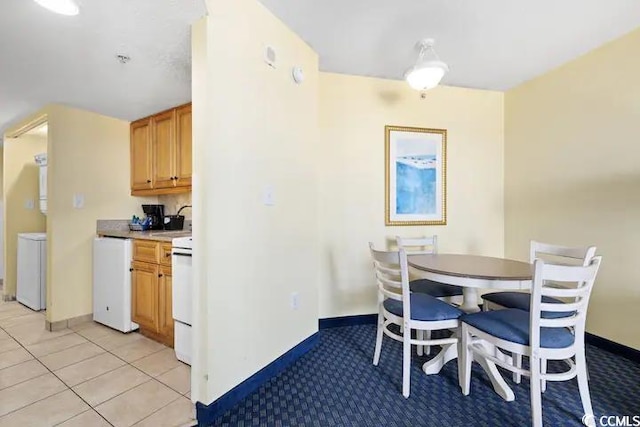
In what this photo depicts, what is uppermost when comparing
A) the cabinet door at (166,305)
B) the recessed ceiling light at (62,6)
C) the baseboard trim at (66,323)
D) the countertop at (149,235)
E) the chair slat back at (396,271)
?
the recessed ceiling light at (62,6)

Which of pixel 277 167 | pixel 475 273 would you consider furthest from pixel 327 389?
pixel 277 167

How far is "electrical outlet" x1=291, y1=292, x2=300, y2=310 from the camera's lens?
2.23 meters

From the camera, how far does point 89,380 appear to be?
78.5 inches

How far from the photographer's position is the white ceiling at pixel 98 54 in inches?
63.7

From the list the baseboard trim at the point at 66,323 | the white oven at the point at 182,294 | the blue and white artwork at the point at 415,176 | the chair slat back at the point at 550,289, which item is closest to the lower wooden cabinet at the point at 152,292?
the white oven at the point at 182,294

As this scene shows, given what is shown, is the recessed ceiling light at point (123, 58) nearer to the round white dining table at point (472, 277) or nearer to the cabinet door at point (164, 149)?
the cabinet door at point (164, 149)

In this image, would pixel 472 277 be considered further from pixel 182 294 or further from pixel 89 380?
pixel 89 380

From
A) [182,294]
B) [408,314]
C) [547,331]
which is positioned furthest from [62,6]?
[547,331]

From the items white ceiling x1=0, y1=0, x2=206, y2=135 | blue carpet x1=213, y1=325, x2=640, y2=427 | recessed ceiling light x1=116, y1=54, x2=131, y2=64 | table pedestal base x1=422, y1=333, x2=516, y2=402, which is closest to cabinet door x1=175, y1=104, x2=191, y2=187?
white ceiling x1=0, y1=0, x2=206, y2=135

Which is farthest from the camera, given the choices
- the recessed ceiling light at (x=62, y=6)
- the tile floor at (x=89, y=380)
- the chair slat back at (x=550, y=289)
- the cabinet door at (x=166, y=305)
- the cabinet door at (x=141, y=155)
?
the cabinet door at (x=141, y=155)

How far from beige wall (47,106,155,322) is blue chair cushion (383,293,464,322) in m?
3.00

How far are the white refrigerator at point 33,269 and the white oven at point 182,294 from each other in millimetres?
2250

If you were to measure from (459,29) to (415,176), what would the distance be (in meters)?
1.28

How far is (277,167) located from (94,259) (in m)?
2.32
